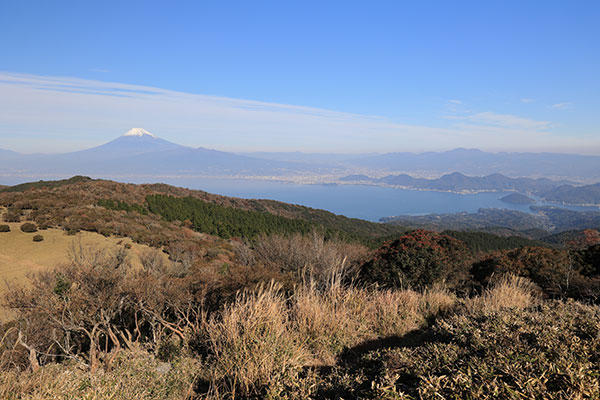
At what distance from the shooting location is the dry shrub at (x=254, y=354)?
2631 mm

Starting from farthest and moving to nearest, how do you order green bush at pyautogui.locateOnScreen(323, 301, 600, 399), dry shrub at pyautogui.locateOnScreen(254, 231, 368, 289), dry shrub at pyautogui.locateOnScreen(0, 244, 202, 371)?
1. dry shrub at pyautogui.locateOnScreen(254, 231, 368, 289)
2. dry shrub at pyautogui.locateOnScreen(0, 244, 202, 371)
3. green bush at pyautogui.locateOnScreen(323, 301, 600, 399)

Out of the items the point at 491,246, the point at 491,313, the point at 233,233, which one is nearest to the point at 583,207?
the point at 491,246

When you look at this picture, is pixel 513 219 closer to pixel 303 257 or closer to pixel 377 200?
pixel 377 200

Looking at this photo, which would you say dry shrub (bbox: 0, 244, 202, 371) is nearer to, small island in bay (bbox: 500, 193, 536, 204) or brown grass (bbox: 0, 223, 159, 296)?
brown grass (bbox: 0, 223, 159, 296)

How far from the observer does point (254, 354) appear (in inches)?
112

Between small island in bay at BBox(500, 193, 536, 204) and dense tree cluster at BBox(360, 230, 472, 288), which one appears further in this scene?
small island in bay at BBox(500, 193, 536, 204)

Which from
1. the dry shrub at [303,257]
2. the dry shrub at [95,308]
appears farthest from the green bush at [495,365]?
the dry shrub at [303,257]

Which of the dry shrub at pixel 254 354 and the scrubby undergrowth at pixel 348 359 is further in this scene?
the dry shrub at pixel 254 354

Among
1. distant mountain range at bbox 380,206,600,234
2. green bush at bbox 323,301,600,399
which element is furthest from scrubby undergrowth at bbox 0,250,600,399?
distant mountain range at bbox 380,206,600,234

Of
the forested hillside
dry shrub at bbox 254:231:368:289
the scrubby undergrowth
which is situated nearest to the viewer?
the scrubby undergrowth

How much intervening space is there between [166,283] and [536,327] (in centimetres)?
589

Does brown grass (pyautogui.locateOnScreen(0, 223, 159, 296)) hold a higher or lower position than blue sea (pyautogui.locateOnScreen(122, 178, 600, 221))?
higher

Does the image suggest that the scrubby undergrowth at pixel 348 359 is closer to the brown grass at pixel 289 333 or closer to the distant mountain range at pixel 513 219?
the brown grass at pixel 289 333

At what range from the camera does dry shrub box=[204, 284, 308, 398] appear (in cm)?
263
